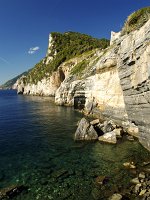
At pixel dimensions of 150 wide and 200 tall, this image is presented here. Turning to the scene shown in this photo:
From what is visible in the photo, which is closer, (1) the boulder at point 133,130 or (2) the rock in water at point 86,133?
(2) the rock in water at point 86,133

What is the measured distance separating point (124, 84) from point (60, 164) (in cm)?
1413

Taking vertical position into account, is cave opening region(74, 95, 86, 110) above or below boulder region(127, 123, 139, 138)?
above

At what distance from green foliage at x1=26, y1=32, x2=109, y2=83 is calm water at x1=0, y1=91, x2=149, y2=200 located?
8531 centimetres

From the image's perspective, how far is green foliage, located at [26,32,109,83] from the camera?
396 ft

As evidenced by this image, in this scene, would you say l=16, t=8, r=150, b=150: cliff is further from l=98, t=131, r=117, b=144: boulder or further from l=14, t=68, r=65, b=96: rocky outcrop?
l=14, t=68, r=65, b=96: rocky outcrop

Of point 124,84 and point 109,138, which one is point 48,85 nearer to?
point 109,138

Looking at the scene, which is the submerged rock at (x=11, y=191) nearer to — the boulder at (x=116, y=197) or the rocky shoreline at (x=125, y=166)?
the rocky shoreline at (x=125, y=166)

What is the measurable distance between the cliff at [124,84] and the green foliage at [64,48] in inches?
1806

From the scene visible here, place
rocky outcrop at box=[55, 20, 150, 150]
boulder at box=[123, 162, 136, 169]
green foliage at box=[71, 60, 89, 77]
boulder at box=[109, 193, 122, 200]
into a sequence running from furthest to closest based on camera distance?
green foliage at box=[71, 60, 89, 77]
rocky outcrop at box=[55, 20, 150, 150]
boulder at box=[123, 162, 136, 169]
boulder at box=[109, 193, 122, 200]

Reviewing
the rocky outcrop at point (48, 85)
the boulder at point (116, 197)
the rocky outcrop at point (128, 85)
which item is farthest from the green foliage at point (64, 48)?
the boulder at point (116, 197)

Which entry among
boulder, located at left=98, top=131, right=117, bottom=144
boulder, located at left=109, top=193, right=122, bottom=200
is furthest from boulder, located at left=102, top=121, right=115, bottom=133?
boulder, located at left=109, top=193, right=122, bottom=200

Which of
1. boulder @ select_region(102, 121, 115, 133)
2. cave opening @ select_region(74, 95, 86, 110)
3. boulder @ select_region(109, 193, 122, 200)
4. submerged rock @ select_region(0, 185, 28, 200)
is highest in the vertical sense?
cave opening @ select_region(74, 95, 86, 110)

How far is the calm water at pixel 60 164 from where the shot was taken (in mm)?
18766

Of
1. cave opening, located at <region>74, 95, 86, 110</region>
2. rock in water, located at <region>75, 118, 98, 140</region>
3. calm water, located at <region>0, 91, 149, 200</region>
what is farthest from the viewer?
cave opening, located at <region>74, 95, 86, 110</region>
